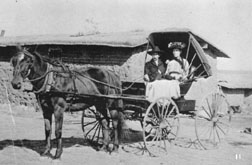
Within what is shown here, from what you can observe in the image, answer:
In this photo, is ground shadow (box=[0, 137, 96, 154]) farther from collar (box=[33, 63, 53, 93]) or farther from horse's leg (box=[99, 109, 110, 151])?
collar (box=[33, 63, 53, 93])

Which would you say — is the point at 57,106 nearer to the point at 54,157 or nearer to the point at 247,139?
the point at 54,157

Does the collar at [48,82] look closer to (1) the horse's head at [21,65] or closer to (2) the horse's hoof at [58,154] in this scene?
(1) the horse's head at [21,65]

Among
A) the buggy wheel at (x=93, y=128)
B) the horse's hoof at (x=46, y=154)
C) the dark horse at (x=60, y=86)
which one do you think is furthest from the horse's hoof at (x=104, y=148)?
the horse's hoof at (x=46, y=154)

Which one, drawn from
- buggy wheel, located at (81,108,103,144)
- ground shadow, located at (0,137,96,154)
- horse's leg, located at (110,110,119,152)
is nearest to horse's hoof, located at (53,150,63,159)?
ground shadow, located at (0,137,96,154)

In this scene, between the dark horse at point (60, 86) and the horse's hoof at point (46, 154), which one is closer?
the dark horse at point (60, 86)

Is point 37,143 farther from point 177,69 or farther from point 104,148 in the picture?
point 177,69

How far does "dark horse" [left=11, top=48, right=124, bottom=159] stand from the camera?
6.71 meters

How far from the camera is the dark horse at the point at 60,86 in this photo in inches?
264

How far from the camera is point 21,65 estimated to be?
21.6 feet

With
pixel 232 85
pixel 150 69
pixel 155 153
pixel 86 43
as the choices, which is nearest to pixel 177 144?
pixel 155 153

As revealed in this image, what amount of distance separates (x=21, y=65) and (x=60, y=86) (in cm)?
88

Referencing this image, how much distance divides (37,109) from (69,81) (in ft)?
28.0

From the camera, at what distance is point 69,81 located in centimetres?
729

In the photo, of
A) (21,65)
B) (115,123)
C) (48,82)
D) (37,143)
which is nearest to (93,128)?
(115,123)
